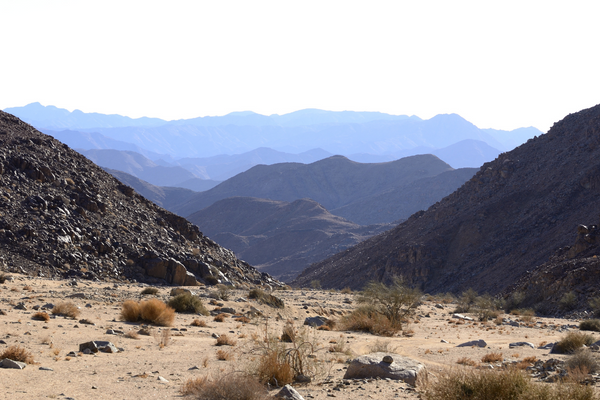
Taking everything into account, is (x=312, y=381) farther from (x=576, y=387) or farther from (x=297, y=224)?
(x=297, y=224)

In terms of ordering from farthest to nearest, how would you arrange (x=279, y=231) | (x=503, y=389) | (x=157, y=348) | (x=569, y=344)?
1. (x=279, y=231)
2. (x=569, y=344)
3. (x=157, y=348)
4. (x=503, y=389)

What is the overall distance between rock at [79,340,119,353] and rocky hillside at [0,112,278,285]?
14366mm

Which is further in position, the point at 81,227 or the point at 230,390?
the point at 81,227

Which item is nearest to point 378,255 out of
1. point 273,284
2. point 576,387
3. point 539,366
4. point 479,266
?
point 479,266

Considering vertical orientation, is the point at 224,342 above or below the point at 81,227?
below

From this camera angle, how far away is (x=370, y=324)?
18.8 m

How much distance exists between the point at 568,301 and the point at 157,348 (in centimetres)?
2375

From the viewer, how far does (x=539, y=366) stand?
1122 cm

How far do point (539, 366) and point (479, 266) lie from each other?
37.9m

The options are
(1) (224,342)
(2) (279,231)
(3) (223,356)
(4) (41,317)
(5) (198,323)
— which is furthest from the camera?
(2) (279,231)

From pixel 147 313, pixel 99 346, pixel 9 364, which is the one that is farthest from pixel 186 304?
pixel 9 364

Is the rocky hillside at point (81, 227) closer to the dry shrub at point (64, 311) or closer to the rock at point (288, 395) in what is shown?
the dry shrub at point (64, 311)

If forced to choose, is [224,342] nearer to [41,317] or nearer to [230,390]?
[41,317]

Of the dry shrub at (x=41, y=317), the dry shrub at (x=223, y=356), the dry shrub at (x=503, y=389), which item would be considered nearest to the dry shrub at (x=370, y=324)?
the dry shrub at (x=223, y=356)
